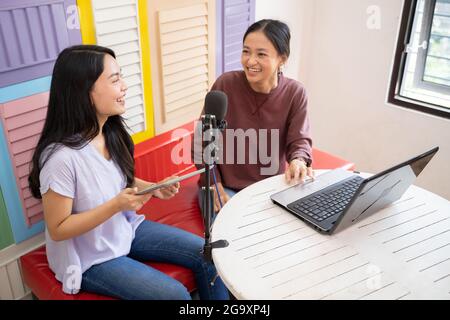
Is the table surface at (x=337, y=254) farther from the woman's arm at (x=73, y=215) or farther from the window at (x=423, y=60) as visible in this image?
the window at (x=423, y=60)

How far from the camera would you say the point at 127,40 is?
1.81 meters

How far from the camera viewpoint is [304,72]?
2.96 metres

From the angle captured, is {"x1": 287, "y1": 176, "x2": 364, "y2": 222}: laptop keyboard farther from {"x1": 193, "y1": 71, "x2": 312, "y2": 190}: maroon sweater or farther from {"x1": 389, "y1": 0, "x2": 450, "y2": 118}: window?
{"x1": 389, "y1": 0, "x2": 450, "y2": 118}: window

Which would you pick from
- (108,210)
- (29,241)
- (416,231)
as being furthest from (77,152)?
(416,231)

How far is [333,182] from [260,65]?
537 millimetres

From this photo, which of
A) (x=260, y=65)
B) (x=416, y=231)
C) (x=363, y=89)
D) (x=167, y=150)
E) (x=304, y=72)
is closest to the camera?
(x=416, y=231)

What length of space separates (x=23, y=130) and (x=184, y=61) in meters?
0.84

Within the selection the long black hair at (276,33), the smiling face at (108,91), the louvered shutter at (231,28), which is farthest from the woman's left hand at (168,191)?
the louvered shutter at (231,28)

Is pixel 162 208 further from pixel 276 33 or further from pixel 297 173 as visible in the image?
pixel 276 33

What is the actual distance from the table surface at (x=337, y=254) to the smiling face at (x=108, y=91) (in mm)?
485

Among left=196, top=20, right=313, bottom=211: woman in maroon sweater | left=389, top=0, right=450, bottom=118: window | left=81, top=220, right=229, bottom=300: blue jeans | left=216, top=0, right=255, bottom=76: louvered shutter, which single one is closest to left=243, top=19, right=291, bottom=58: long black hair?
left=196, top=20, right=313, bottom=211: woman in maroon sweater
